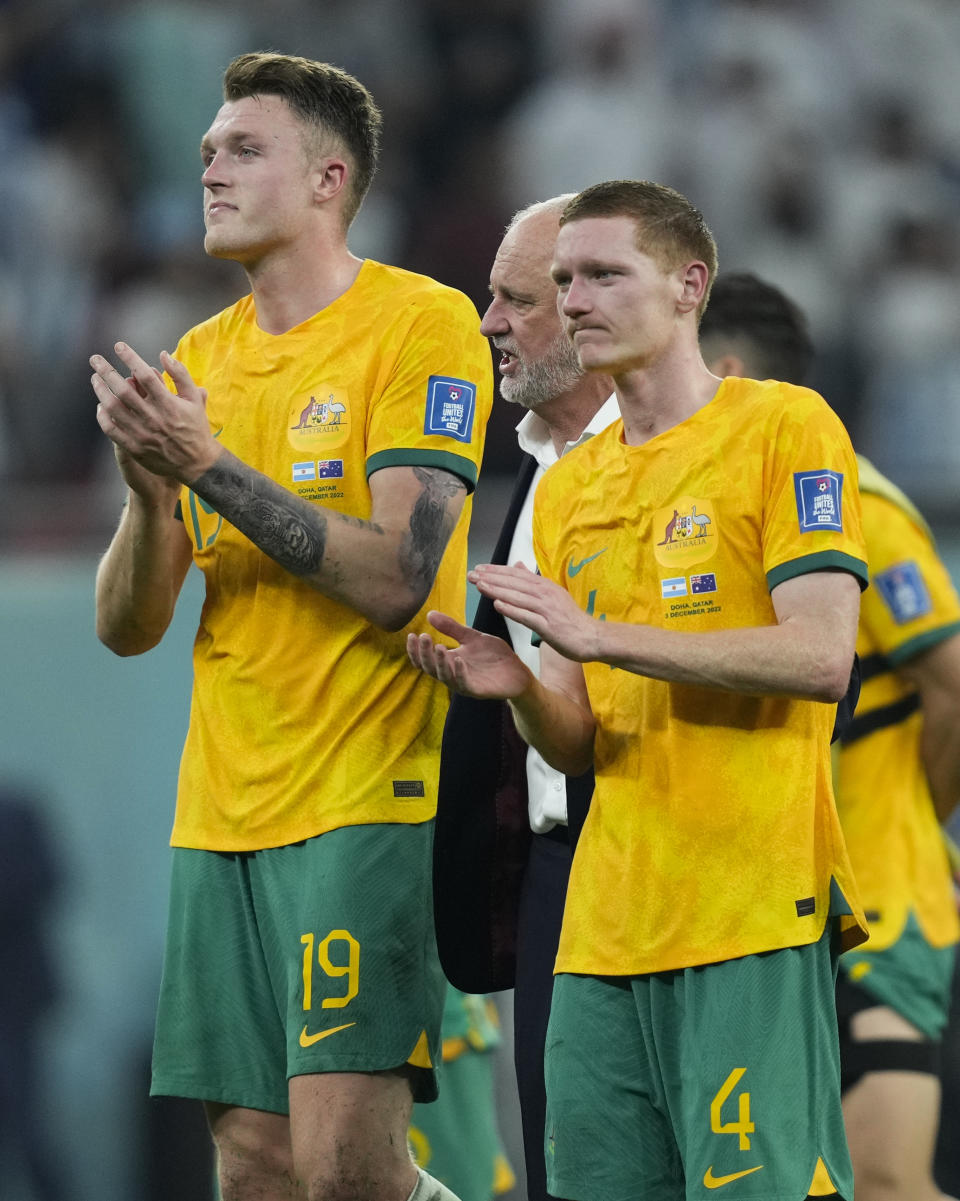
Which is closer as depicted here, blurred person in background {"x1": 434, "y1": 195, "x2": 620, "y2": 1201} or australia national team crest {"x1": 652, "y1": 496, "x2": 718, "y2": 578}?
australia national team crest {"x1": 652, "y1": 496, "x2": 718, "y2": 578}

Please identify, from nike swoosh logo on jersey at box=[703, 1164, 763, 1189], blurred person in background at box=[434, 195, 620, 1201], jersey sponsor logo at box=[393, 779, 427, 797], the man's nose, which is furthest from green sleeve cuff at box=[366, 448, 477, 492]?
nike swoosh logo on jersey at box=[703, 1164, 763, 1189]

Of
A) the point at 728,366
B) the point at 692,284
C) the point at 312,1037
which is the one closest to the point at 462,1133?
the point at 312,1037

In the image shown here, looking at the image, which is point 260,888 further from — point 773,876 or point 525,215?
point 525,215

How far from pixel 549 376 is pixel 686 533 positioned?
752mm

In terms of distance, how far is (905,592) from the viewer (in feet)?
13.1

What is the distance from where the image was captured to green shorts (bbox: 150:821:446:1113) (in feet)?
9.96

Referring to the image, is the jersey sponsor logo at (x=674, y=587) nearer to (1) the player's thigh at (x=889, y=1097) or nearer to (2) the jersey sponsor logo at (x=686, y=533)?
(2) the jersey sponsor logo at (x=686, y=533)

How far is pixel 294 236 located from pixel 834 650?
1.28 metres

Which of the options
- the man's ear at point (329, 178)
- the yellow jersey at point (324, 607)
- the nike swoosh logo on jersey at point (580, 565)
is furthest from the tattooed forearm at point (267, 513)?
the man's ear at point (329, 178)

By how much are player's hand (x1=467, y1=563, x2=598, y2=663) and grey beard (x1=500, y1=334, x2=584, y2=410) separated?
A: 816mm

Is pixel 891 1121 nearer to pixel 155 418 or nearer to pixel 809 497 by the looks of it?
pixel 809 497

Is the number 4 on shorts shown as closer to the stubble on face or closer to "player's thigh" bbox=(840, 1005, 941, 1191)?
the stubble on face

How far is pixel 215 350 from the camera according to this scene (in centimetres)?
338

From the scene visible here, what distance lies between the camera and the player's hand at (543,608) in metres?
2.60
